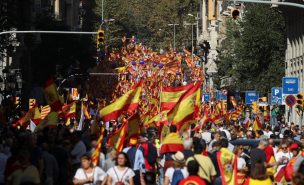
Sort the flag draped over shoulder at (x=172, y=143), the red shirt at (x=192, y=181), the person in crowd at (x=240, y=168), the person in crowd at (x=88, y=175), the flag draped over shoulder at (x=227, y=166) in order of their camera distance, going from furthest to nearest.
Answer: the flag draped over shoulder at (x=172, y=143) < the person in crowd at (x=240, y=168) < the flag draped over shoulder at (x=227, y=166) < the person in crowd at (x=88, y=175) < the red shirt at (x=192, y=181)

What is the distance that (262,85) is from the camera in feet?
216

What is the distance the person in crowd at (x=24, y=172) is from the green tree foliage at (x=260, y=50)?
152 ft

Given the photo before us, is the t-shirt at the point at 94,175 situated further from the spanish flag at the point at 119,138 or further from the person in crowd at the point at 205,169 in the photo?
the spanish flag at the point at 119,138

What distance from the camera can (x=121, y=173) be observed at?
62.6ft

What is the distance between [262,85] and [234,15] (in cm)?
3452

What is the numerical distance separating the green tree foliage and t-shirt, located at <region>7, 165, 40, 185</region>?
152ft

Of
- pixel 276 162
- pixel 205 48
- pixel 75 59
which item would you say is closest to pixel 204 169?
pixel 276 162

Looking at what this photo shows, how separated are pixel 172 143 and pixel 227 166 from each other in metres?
3.43

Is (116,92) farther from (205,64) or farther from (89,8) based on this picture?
(89,8)

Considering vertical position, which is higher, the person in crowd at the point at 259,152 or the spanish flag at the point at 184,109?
the spanish flag at the point at 184,109

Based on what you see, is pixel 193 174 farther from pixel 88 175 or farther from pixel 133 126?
pixel 133 126

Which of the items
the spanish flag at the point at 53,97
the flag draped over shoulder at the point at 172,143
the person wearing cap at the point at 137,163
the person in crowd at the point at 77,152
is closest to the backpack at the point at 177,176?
the person wearing cap at the point at 137,163

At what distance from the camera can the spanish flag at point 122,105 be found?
82.5 feet

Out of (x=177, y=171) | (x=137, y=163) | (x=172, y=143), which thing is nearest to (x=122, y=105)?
(x=172, y=143)
